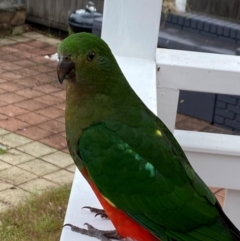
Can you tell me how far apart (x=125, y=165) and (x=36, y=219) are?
260 cm

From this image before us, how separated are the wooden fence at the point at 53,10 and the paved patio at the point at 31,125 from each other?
0.86 metres

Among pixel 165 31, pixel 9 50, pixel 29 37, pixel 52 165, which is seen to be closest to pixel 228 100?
pixel 165 31

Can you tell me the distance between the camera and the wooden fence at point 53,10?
335 inches

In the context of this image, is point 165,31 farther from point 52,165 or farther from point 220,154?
point 220,154

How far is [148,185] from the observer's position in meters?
1.33

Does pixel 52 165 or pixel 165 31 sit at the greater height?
pixel 165 31

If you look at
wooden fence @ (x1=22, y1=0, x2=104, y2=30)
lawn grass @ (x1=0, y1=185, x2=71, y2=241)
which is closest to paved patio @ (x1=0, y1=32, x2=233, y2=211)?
lawn grass @ (x1=0, y1=185, x2=71, y2=241)

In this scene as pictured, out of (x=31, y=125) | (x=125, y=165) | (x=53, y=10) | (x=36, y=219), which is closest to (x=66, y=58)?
(x=125, y=165)

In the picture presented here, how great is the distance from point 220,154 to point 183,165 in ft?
1.43

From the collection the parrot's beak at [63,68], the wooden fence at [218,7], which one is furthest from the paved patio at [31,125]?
the parrot's beak at [63,68]

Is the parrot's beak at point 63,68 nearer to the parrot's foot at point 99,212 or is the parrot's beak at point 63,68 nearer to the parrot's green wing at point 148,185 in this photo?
the parrot's green wing at point 148,185

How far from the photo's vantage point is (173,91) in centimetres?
191

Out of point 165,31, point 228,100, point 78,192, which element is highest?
point 78,192

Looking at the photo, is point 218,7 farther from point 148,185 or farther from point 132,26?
point 148,185
